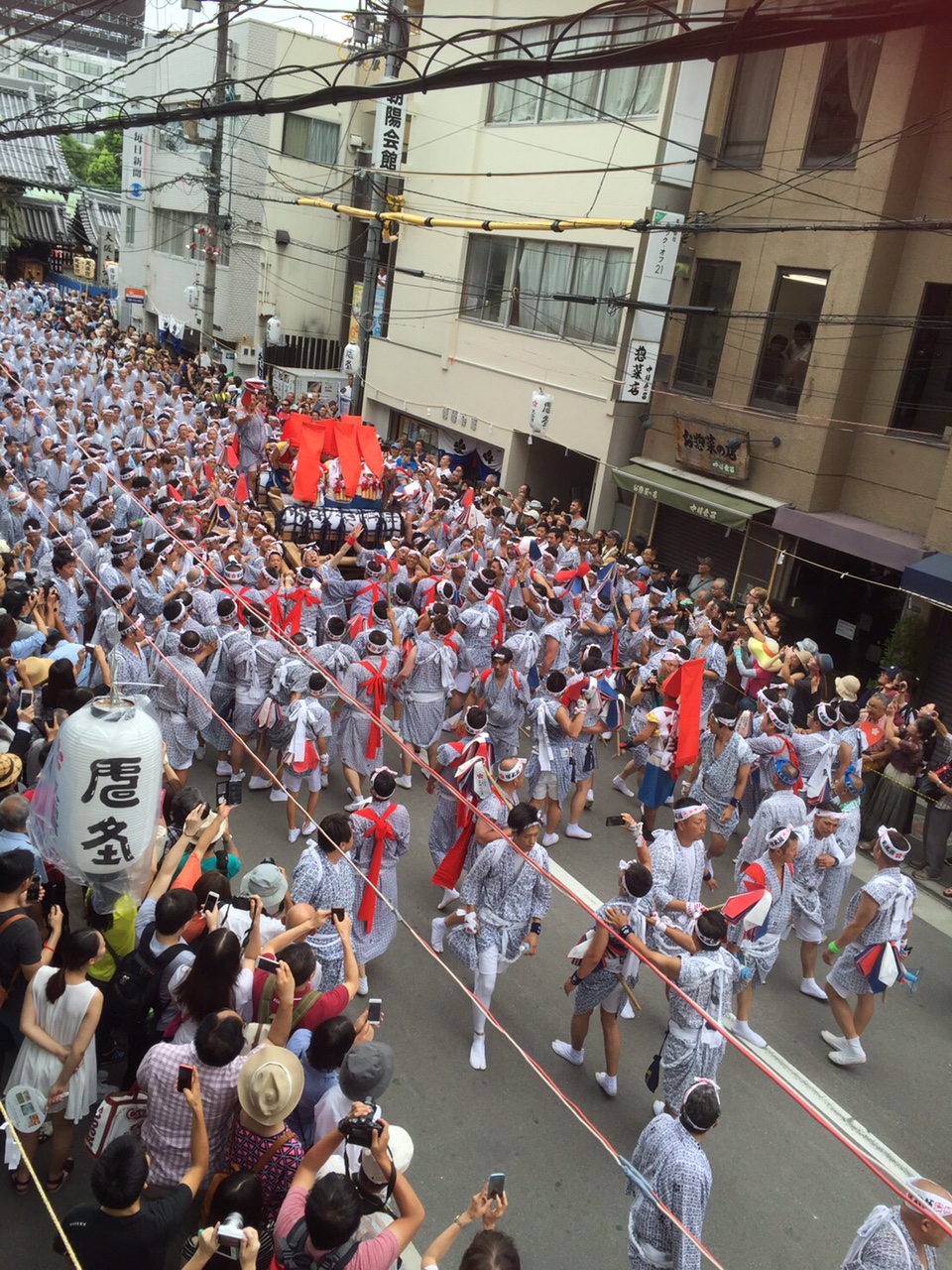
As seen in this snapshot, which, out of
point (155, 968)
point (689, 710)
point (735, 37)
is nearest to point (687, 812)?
point (689, 710)

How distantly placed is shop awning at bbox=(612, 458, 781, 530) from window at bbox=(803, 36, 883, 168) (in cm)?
488

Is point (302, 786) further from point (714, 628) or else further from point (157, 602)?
point (714, 628)

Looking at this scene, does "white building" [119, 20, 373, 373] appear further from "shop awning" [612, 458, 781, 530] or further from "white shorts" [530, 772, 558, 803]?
"white shorts" [530, 772, 558, 803]

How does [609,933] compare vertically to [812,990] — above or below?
above

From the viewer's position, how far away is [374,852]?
5973 mm

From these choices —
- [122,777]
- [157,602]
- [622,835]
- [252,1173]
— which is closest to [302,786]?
[157,602]

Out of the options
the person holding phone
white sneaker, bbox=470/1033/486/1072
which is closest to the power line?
the person holding phone

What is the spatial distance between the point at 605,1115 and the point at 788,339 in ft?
41.5

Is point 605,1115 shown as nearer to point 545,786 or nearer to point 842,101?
point 545,786

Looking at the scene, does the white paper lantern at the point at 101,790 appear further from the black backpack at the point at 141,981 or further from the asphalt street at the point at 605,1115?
the asphalt street at the point at 605,1115

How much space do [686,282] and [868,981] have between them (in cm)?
1357

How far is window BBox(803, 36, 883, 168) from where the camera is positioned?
13797 millimetres

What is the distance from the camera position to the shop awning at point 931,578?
38.4 feet

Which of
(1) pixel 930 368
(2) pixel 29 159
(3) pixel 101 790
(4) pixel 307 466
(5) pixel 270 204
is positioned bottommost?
(4) pixel 307 466
